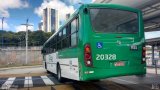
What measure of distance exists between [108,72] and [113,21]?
1.92 meters

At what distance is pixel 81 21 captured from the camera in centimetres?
983

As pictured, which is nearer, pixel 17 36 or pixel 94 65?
pixel 94 65

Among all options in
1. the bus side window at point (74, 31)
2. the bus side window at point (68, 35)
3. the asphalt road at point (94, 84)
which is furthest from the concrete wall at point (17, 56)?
the bus side window at point (74, 31)

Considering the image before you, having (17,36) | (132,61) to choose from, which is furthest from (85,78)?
(17,36)

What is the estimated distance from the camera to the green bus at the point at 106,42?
9.66 meters

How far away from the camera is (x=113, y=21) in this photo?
10172 millimetres

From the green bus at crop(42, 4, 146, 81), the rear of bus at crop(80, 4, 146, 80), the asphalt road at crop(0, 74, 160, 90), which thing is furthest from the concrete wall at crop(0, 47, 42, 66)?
the rear of bus at crop(80, 4, 146, 80)

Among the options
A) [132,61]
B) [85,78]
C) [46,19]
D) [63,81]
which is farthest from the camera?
[46,19]

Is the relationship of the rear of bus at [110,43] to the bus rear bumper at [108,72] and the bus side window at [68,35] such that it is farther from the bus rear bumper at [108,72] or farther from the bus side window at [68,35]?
the bus side window at [68,35]

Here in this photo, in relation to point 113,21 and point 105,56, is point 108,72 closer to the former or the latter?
point 105,56

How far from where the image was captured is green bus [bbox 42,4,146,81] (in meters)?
9.66

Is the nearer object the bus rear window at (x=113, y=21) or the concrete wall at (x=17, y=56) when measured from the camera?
the bus rear window at (x=113, y=21)

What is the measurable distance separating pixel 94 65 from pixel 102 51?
60 centimetres

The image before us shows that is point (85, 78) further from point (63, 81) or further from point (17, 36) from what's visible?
point (17, 36)
